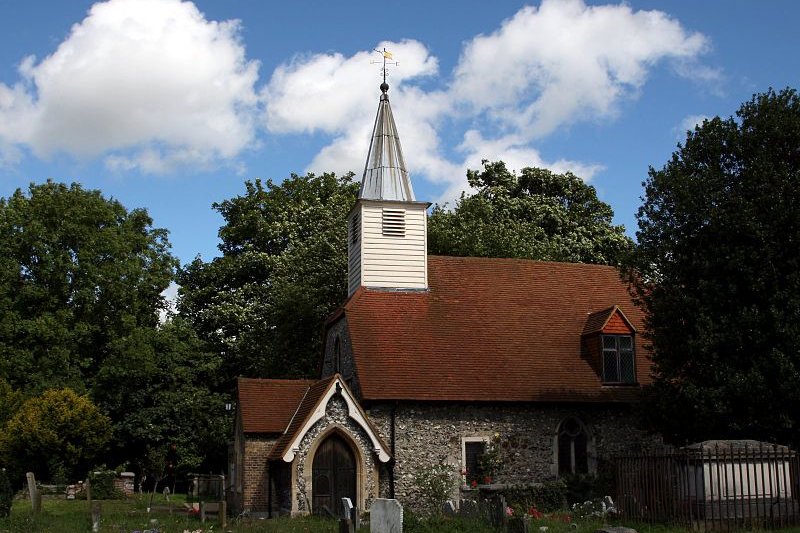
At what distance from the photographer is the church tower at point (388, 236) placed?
103 ft

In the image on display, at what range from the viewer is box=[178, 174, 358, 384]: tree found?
125 ft

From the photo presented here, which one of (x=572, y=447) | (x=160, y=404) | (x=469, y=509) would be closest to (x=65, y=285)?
(x=160, y=404)

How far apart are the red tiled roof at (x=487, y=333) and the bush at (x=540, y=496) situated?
270 cm

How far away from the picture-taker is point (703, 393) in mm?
21734

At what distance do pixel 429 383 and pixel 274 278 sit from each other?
54.5 feet

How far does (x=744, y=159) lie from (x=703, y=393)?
5976 millimetres

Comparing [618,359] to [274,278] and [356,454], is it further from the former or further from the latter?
[274,278]

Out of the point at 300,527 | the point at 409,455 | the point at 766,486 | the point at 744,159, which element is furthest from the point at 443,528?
the point at 744,159

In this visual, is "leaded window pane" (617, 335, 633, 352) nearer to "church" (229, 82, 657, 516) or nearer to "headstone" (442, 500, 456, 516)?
"church" (229, 82, 657, 516)

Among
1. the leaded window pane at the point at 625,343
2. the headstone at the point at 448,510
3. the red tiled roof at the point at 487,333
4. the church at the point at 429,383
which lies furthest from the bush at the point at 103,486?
the leaded window pane at the point at 625,343

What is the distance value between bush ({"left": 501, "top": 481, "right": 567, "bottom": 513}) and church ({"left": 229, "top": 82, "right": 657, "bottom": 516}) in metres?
1.14

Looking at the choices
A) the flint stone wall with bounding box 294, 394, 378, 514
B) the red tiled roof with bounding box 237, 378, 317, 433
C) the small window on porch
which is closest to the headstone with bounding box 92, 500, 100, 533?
the flint stone wall with bounding box 294, 394, 378, 514

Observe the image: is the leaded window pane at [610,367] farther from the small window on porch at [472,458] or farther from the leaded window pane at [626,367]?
the small window on porch at [472,458]

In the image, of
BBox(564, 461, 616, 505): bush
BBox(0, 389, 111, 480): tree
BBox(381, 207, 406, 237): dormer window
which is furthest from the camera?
BBox(0, 389, 111, 480): tree
